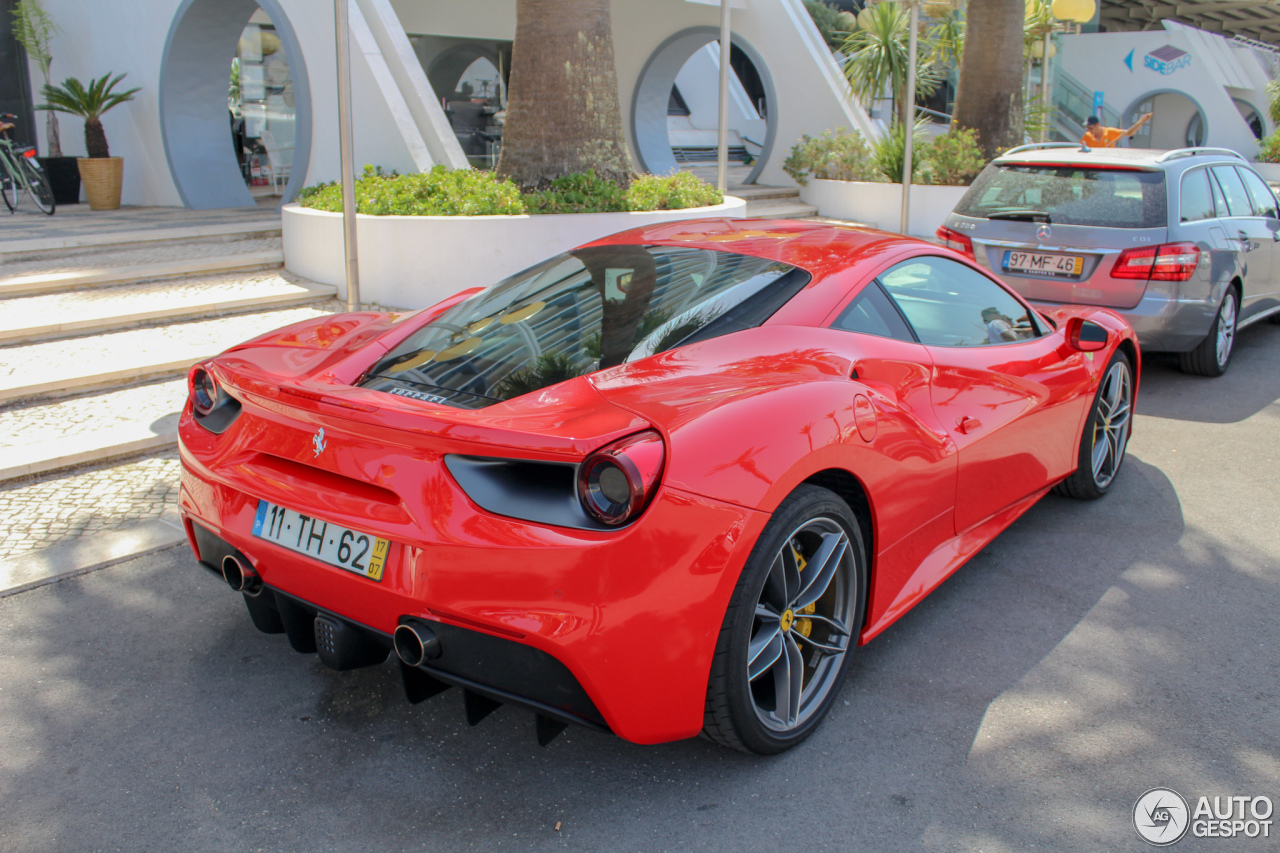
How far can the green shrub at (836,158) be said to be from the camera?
14766 millimetres

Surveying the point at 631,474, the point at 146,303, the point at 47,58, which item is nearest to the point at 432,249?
the point at 146,303

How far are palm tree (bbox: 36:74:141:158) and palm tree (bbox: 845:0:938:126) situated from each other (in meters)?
10.4

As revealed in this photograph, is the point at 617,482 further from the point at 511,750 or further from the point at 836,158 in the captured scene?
the point at 836,158

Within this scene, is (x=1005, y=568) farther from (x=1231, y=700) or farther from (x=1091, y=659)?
(x=1231, y=700)

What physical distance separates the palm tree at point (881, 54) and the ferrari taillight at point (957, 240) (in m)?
9.47

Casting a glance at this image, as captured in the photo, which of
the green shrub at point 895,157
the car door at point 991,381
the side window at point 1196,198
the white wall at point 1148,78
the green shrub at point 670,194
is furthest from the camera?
the white wall at point 1148,78

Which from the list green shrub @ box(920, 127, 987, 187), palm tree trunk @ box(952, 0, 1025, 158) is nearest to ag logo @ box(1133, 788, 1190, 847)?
green shrub @ box(920, 127, 987, 187)

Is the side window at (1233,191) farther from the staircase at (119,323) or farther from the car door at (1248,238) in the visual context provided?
the staircase at (119,323)

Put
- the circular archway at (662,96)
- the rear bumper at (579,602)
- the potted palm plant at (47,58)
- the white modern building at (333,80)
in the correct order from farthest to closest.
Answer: the circular archway at (662,96)
the potted palm plant at (47,58)
the white modern building at (333,80)
the rear bumper at (579,602)

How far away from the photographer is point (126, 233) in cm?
924

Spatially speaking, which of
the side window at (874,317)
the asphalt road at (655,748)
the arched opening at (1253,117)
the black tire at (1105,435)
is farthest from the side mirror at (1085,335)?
Answer: the arched opening at (1253,117)

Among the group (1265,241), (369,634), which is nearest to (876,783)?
(369,634)

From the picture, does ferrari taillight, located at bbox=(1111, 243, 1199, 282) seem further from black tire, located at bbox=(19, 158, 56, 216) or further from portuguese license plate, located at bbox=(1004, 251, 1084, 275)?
black tire, located at bbox=(19, 158, 56, 216)

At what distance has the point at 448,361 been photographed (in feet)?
9.75
